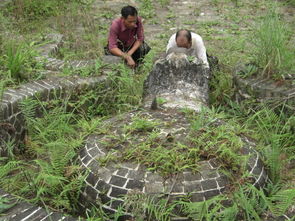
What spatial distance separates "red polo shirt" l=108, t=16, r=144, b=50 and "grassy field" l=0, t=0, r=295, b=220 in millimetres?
356

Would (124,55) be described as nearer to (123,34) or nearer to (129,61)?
(129,61)

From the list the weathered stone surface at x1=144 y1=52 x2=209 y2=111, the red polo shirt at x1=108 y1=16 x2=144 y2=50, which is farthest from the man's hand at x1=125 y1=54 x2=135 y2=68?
the weathered stone surface at x1=144 y1=52 x2=209 y2=111

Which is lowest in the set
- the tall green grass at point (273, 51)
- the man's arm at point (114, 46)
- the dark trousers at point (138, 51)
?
the dark trousers at point (138, 51)

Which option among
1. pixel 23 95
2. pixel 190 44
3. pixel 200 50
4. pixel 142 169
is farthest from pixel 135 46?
pixel 142 169

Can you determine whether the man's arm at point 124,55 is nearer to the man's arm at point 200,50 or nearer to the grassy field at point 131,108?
the grassy field at point 131,108

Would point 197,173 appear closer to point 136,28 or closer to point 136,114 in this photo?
point 136,114

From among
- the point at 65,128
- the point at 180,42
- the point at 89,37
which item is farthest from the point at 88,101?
the point at 89,37

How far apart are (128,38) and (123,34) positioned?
0.11 m

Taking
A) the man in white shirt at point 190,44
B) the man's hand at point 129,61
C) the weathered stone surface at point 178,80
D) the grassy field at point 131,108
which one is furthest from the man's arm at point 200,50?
the man's hand at point 129,61

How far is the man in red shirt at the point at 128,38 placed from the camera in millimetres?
5648

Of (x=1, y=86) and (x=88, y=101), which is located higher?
(x=1, y=86)

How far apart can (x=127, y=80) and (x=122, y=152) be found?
1.73 meters

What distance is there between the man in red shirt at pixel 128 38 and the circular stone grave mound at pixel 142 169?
91.6 inches

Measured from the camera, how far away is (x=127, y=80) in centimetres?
472
